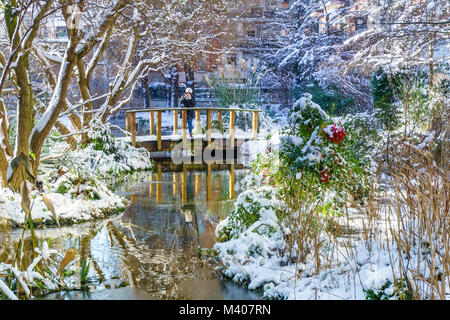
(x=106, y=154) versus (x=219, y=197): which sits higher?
(x=106, y=154)

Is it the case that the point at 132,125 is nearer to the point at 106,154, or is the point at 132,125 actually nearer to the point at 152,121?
the point at 152,121

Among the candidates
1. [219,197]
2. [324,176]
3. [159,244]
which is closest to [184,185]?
[219,197]

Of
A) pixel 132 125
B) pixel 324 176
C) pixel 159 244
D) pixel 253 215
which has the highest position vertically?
pixel 132 125

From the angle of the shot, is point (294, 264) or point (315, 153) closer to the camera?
point (294, 264)

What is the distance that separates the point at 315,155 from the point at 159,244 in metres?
1.41

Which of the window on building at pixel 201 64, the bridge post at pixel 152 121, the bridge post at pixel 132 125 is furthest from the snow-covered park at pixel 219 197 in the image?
the window on building at pixel 201 64

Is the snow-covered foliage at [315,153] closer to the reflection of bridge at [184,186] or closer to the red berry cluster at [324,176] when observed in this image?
the red berry cluster at [324,176]

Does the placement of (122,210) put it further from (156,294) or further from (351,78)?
(351,78)

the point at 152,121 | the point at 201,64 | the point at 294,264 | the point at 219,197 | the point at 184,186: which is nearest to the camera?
the point at 294,264

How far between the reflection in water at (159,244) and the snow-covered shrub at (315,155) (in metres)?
0.89

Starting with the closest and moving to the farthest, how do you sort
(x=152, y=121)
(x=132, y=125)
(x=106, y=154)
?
(x=106, y=154)
(x=132, y=125)
(x=152, y=121)

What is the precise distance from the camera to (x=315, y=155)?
368 centimetres

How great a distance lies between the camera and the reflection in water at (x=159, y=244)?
279 centimetres

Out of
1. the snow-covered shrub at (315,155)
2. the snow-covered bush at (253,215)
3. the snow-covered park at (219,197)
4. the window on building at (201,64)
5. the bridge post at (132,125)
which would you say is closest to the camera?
the snow-covered park at (219,197)
